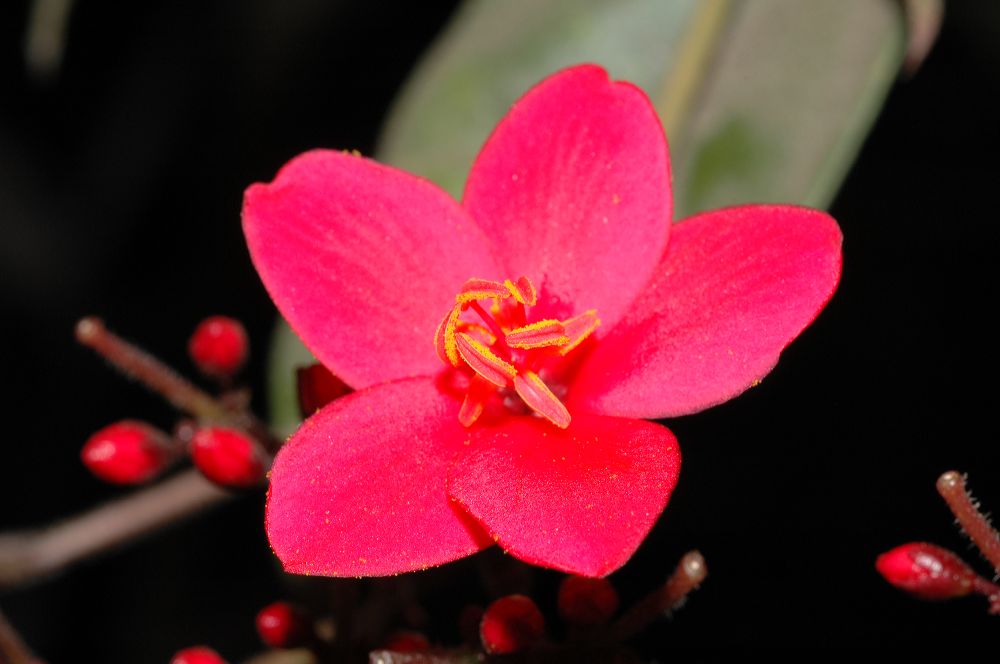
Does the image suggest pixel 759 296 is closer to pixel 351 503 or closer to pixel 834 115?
pixel 351 503

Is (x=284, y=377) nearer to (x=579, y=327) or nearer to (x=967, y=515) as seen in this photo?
(x=579, y=327)

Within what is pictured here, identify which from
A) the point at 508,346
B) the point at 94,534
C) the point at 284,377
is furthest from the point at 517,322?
the point at 94,534

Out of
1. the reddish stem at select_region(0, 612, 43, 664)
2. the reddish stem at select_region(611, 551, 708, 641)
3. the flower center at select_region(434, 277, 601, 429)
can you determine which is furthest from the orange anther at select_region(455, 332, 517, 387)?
the reddish stem at select_region(0, 612, 43, 664)

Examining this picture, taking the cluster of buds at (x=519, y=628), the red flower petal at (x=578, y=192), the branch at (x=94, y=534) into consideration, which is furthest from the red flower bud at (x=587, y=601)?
the branch at (x=94, y=534)

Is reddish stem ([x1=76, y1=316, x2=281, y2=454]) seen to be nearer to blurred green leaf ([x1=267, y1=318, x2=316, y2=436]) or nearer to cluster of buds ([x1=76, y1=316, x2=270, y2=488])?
cluster of buds ([x1=76, y1=316, x2=270, y2=488])

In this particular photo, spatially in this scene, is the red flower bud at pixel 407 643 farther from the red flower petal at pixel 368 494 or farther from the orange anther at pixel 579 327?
the orange anther at pixel 579 327
